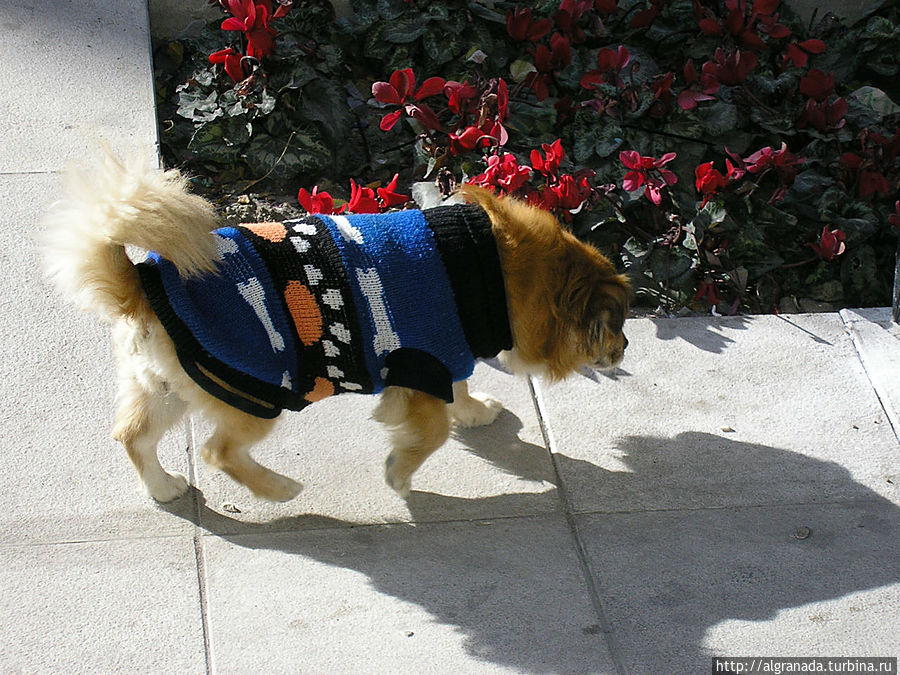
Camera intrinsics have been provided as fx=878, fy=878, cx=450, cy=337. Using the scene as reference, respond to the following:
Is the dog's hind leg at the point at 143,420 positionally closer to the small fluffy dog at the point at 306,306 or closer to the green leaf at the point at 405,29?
the small fluffy dog at the point at 306,306

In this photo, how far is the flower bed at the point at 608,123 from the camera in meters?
4.61

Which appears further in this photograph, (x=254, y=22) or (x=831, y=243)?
(x=254, y=22)

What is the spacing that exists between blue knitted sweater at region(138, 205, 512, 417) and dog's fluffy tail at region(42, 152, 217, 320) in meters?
0.10

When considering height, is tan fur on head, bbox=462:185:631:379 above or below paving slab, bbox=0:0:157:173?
above

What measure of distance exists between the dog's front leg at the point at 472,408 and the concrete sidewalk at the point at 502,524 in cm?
8

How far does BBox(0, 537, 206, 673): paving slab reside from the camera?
9.12ft

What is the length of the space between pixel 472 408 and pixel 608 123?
7.04 feet

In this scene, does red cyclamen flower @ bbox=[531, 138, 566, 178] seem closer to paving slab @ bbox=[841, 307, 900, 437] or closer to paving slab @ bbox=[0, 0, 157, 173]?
paving slab @ bbox=[841, 307, 900, 437]

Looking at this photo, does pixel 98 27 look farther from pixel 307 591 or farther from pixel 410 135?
pixel 307 591

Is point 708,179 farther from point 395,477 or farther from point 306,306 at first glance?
point 306,306

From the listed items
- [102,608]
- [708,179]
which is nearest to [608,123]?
[708,179]

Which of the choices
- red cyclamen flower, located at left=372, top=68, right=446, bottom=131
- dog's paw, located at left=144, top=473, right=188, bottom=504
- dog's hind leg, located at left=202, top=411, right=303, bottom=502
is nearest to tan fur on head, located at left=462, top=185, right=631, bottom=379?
dog's hind leg, located at left=202, top=411, right=303, bottom=502

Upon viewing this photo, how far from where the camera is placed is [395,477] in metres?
3.35

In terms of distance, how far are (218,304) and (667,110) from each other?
327cm
